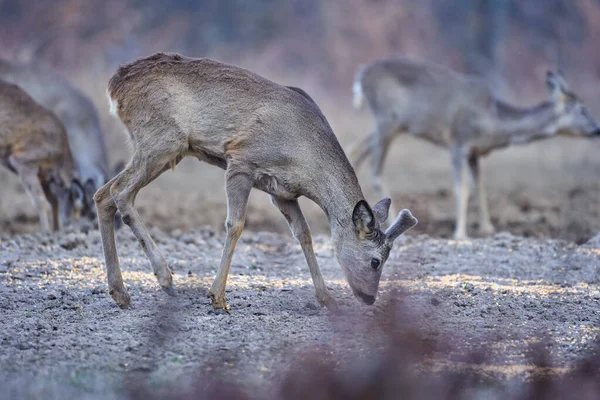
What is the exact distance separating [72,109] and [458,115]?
581 centimetres

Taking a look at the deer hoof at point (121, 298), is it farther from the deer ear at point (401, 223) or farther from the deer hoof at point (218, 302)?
the deer ear at point (401, 223)

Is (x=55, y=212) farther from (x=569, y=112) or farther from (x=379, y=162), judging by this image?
(x=569, y=112)

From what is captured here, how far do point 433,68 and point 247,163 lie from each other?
26.0 feet

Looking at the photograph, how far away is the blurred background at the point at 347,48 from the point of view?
61.0ft

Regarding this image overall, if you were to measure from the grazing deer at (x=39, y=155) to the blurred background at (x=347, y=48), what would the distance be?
336cm

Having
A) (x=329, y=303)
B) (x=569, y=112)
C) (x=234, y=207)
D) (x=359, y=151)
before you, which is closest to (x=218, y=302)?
(x=234, y=207)

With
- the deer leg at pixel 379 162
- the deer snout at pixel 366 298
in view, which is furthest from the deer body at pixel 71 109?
the deer snout at pixel 366 298

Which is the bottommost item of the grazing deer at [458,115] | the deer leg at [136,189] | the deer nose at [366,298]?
the deer nose at [366,298]

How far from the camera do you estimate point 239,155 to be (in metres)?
6.94

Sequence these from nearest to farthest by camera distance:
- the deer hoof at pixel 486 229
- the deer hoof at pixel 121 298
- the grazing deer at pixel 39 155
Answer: the deer hoof at pixel 121 298
the grazing deer at pixel 39 155
the deer hoof at pixel 486 229

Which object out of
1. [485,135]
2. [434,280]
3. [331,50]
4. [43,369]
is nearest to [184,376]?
[43,369]

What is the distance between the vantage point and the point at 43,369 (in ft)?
17.5

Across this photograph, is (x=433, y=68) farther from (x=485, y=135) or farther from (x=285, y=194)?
(x=285, y=194)

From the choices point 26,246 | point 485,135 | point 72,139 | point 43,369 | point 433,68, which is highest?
point 433,68
